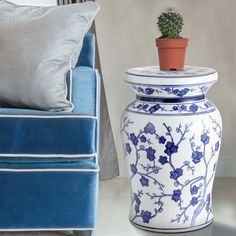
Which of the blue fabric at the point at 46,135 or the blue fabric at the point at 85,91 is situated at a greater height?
the blue fabric at the point at 85,91

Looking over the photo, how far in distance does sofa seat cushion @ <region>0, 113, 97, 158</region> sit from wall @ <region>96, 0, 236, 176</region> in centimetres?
142

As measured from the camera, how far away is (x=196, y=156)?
246cm

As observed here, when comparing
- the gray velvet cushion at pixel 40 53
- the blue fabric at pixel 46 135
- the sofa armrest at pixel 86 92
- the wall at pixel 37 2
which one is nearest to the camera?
the blue fabric at pixel 46 135

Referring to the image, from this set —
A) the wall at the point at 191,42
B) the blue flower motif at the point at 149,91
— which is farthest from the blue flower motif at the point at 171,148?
the wall at the point at 191,42

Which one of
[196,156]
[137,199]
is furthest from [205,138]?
[137,199]

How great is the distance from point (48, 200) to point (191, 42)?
1.65m

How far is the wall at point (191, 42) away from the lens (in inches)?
130

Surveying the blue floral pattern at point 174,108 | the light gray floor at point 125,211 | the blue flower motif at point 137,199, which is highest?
the blue floral pattern at point 174,108

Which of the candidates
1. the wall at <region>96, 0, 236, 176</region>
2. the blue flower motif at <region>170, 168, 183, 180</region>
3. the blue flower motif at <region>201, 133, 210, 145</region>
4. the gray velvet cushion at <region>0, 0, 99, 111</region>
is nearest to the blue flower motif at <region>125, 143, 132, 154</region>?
the blue flower motif at <region>170, 168, 183, 180</region>

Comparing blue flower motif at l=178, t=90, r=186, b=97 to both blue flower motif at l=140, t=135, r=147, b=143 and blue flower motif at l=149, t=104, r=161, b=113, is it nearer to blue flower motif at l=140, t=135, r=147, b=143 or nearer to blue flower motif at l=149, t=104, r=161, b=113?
blue flower motif at l=149, t=104, r=161, b=113

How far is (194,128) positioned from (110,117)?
1.06 meters

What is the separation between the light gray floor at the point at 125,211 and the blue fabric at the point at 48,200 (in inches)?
7.6

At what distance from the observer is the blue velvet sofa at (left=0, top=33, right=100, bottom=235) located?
6.58ft

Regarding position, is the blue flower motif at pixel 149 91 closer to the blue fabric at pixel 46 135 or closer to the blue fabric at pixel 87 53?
the blue fabric at pixel 87 53
